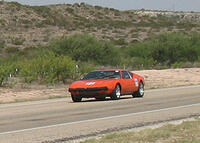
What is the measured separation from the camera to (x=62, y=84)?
35.3m

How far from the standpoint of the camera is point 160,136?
462 inches

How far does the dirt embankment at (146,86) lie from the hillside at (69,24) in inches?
1206

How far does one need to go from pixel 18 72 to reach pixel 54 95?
1139 cm

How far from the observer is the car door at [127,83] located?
79.5ft

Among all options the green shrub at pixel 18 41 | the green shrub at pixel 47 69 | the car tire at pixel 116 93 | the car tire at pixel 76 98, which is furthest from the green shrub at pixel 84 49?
the car tire at pixel 76 98

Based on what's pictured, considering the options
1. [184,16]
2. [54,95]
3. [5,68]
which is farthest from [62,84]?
[184,16]

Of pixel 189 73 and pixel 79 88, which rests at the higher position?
pixel 79 88

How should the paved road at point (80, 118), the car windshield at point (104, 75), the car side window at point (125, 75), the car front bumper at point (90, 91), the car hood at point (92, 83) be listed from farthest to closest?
the car side window at point (125, 75)
the car windshield at point (104, 75)
the car hood at point (92, 83)
the car front bumper at point (90, 91)
the paved road at point (80, 118)

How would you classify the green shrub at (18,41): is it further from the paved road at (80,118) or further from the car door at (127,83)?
the paved road at (80,118)

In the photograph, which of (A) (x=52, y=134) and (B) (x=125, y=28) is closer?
(A) (x=52, y=134)

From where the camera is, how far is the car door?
24.2 metres

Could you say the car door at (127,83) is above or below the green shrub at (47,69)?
above

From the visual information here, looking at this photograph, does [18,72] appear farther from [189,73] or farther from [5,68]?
[189,73]

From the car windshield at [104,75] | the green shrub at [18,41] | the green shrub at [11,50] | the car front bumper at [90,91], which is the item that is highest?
the car windshield at [104,75]
